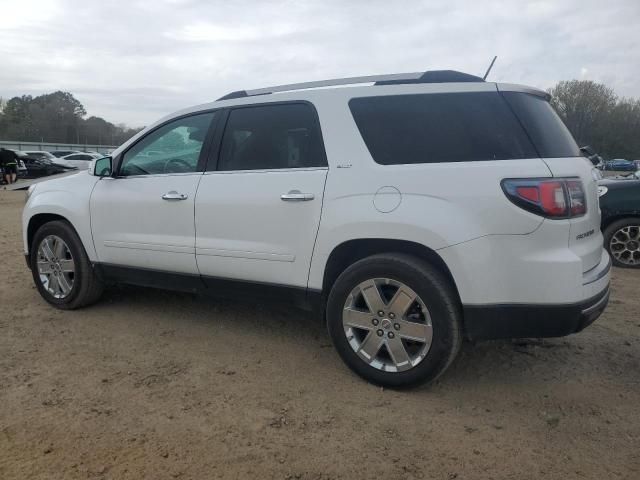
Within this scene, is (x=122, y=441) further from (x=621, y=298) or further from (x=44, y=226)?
(x=621, y=298)

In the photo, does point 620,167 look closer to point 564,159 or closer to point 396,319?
point 564,159

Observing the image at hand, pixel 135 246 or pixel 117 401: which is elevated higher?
pixel 135 246

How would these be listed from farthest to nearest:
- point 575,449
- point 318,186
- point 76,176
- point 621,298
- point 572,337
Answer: point 621,298
point 76,176
point 572,337
point 318,186
point 575,449

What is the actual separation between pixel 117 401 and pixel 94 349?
96 cm

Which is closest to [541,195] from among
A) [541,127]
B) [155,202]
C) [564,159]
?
[564,159]

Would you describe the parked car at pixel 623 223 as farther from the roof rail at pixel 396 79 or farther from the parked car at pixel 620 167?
the parked car at pixel 620 167

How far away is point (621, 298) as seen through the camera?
5410 millimetres

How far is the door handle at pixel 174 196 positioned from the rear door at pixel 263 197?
0.45ft

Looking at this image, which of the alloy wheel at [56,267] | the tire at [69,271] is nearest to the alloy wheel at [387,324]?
the tire at [69,271]

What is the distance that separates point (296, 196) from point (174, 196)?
1079 millimetres

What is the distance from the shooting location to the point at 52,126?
67250 millimetres

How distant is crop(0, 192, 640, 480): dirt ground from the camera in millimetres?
2564

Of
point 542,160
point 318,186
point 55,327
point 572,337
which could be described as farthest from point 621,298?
point 55,327

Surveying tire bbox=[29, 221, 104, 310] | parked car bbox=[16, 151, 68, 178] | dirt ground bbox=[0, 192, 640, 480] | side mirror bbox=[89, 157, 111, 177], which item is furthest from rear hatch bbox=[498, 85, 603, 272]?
parked car bbox=[16, 151, 68, 178]
